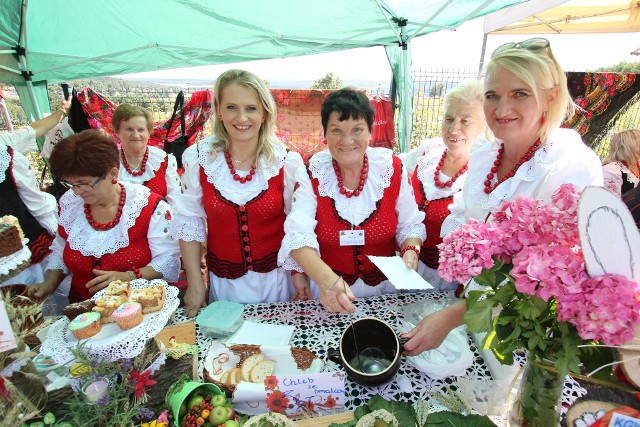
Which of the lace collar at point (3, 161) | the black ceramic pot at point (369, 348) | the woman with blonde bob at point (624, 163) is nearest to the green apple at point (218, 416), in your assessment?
the black ceramic pot at point (369, 348)

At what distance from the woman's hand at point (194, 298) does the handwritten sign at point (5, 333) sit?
89cm

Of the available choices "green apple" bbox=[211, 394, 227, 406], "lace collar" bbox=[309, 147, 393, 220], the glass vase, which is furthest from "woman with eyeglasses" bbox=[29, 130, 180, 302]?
the glass vase

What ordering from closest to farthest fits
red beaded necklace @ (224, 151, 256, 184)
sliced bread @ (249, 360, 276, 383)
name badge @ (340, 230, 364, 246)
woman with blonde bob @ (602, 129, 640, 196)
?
sliced bread @ (249, 360, 276, 383) < name badge @ (340, 230, 364, 246) < red beaded necklace @ (224, 151, 256, 184) < woman with blonde bob @ (602, 129, 640, 196)

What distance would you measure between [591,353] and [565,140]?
1.04 meters

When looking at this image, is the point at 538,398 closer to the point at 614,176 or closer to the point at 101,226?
the point at 101,226

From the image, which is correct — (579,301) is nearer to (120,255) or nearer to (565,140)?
(565,140)

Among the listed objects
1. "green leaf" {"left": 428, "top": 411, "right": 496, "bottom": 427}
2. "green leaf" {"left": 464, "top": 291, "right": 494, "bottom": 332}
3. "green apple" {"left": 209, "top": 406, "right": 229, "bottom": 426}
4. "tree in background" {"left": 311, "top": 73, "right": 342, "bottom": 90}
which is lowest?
"green leaf" {"left": 428, "top": 411, "right": 496, "bottom": 427}

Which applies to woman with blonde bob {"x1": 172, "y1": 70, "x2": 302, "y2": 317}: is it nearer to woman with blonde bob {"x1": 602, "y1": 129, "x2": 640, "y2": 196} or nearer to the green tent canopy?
the green tent canopy

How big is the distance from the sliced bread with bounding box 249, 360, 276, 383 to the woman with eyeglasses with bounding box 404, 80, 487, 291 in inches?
48.5

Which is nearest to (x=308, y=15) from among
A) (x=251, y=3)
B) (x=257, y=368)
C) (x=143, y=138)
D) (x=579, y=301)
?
(x=251, y=3)

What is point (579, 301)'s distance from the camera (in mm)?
650

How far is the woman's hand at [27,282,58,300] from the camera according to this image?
6.56 ft

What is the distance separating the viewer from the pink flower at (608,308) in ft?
1.98

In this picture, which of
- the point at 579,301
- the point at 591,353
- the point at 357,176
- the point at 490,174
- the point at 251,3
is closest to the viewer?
the point at 579,301
